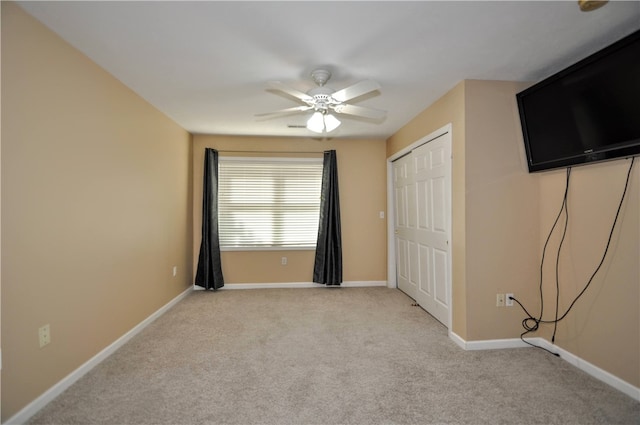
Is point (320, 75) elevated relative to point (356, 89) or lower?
elevated

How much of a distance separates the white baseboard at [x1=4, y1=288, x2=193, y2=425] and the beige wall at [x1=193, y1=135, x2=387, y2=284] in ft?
5.49

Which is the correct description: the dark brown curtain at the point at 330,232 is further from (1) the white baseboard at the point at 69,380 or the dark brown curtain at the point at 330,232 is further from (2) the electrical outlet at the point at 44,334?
(2) the electrical outlet at the point at 44,334

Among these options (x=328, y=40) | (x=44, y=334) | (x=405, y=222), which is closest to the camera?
(x=44, y=334)

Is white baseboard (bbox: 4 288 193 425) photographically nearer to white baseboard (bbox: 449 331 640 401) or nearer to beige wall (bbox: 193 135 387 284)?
beige wall (bbox: 193 135 387 284)

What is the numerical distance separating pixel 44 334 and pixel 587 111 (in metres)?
3.76

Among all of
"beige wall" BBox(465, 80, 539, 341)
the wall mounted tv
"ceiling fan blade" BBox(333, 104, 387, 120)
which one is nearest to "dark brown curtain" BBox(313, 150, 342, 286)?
"ceiling fan blade" BBox(333, 104, 387, 120)

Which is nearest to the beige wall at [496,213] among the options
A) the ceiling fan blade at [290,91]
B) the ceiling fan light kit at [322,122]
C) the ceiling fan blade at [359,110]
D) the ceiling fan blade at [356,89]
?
the ceiling fan blade at [359,110]

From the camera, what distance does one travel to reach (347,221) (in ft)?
15.7

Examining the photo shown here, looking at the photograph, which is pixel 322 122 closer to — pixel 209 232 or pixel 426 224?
pixel 426 224

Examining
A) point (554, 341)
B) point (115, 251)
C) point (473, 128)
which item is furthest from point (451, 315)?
point (115, 251)

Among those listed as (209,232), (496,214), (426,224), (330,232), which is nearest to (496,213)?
(496,214)

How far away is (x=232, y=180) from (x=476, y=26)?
3.67m

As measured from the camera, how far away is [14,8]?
1665mm

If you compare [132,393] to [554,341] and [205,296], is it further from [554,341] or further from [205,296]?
[554,341]
